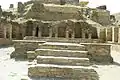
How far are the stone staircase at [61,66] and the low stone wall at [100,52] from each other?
178 cm

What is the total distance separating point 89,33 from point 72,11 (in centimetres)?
239

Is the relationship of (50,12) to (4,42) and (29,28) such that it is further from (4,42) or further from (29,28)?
(4,42)

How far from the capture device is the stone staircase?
5934 millimetres

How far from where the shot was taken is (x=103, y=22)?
20.1 meters

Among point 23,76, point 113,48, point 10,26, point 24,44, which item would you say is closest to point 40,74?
point 23,76

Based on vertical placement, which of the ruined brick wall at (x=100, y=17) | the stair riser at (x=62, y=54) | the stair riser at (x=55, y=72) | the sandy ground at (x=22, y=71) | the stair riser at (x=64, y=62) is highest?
the ruined brick wall at (x=100, y=17)

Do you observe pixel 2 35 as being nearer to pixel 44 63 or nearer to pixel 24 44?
pixel 24 44

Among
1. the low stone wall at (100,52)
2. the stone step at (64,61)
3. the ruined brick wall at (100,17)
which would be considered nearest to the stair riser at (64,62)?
the stone step at (64,61)

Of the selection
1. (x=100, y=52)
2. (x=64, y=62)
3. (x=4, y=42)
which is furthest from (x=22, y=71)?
(x=4, y=42)

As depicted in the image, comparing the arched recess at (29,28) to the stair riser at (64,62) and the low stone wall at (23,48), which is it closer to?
the low stone wall at (23,48)

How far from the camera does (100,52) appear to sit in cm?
891

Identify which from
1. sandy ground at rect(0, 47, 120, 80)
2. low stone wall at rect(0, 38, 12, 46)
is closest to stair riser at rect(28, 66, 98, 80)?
sandy ground at rect(0, 47, 120, 80)

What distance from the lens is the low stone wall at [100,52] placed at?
886cm

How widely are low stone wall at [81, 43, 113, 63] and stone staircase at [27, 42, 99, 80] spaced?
1.78m
